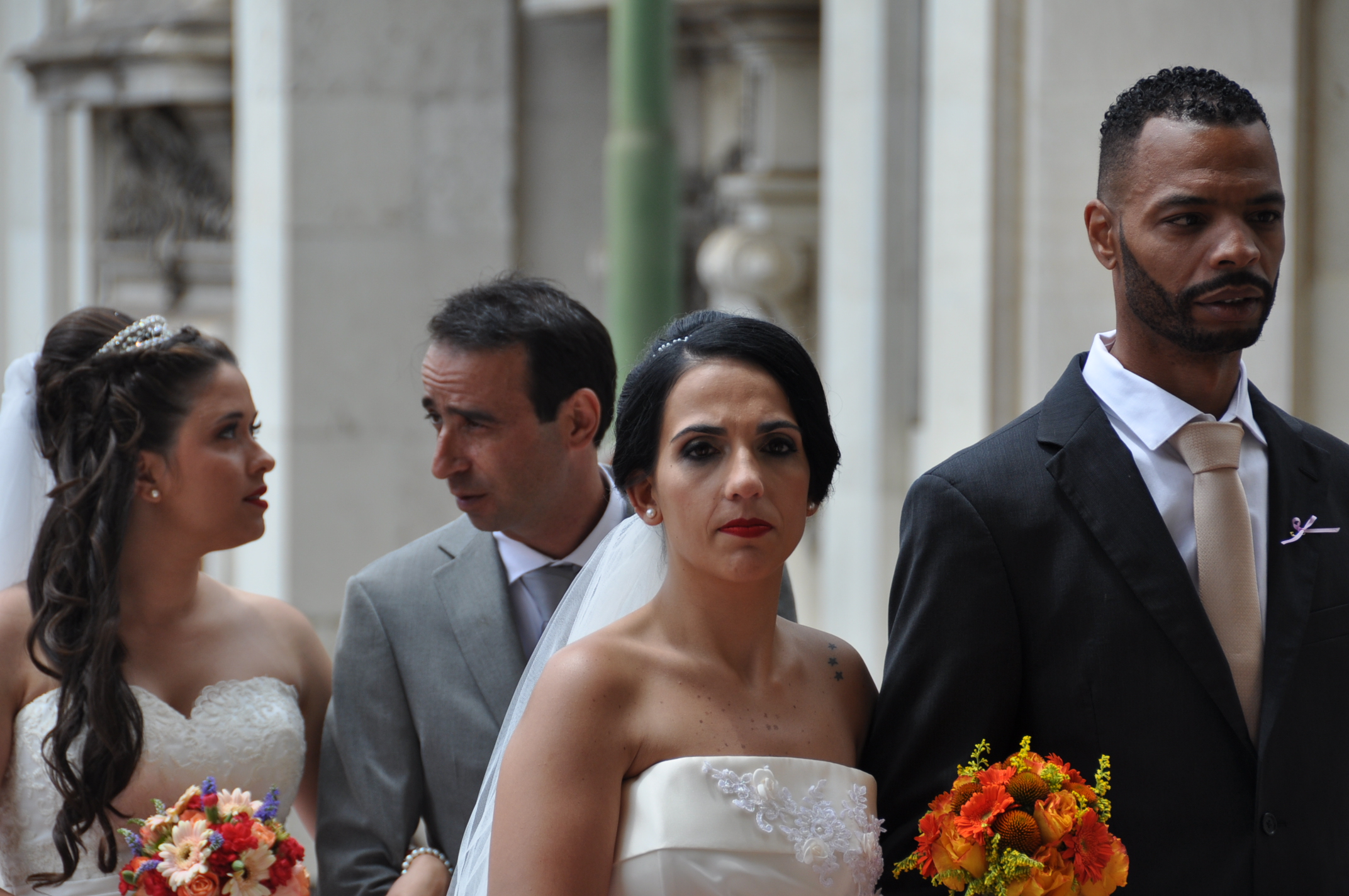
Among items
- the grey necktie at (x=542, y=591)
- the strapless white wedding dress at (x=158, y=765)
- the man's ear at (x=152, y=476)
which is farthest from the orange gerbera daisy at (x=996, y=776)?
the man's ear at (x=152, y=476)

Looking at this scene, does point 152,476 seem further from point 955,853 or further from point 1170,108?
point 1170,108

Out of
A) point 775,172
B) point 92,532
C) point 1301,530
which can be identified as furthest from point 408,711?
point 775,172

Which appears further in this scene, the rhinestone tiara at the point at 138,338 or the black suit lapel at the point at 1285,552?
the rhinestone tiara at the point at 138,338

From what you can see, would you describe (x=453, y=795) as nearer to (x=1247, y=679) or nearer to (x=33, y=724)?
(x=33, y=724)

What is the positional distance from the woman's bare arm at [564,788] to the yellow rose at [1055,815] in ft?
2.14

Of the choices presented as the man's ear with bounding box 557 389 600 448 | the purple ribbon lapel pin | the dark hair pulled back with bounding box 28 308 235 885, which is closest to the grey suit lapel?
the man's ear with bounding box 557 389 600 448

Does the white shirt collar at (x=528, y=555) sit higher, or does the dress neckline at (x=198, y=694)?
the white shirt collar at (x=528, y=555)

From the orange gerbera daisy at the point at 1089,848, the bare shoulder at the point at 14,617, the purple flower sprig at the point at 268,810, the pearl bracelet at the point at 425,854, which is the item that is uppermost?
the bare shoulder at the point at 14,617

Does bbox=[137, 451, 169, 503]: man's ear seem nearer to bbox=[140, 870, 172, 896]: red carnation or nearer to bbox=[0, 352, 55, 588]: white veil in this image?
bbox=[0, 352, 55, 588]: white veil

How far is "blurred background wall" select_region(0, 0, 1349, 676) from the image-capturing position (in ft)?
18.4

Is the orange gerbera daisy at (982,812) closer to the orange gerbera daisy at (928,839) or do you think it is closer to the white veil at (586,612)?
the orange gerbera daisy at (928,839)

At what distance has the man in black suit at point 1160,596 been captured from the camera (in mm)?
2736

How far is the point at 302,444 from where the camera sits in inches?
321

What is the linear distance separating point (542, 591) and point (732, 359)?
105 centimetres
